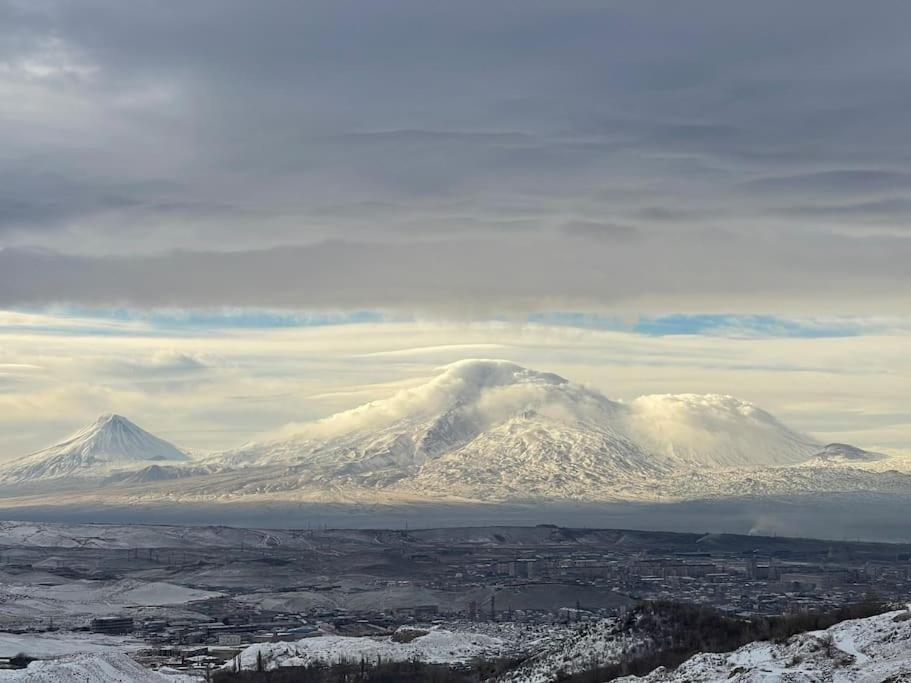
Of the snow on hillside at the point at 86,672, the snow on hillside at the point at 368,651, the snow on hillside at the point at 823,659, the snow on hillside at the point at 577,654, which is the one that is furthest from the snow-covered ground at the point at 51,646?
the snow on hillside at the point at 823,659

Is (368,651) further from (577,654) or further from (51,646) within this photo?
(51,646)

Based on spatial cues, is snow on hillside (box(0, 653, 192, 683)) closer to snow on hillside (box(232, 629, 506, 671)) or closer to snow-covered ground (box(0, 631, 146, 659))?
snow on hillside (box(232, 629, 506, 671))

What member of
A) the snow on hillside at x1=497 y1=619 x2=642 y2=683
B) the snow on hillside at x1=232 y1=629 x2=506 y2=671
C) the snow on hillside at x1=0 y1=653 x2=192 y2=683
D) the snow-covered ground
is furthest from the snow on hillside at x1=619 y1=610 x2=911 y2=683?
the snow-covered ground

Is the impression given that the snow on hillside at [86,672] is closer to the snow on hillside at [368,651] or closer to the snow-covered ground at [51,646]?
the snow on hillside at [368,651]

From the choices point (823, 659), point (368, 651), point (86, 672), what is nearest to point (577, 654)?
point (368, 651)

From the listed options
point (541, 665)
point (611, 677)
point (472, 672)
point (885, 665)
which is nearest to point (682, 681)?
point (885, 665)

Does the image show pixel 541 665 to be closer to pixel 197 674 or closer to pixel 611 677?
pixel 611 677
